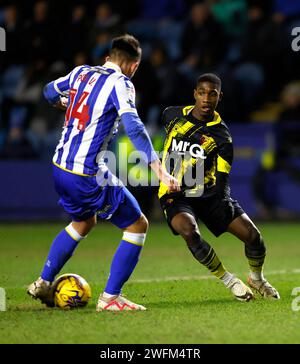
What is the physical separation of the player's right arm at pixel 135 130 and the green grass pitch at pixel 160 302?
1.01 meters

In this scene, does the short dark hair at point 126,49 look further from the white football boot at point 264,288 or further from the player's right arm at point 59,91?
the white football boot at point 264,288

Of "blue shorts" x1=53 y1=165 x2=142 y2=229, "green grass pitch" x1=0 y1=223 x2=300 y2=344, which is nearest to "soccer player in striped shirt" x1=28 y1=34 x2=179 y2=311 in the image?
"blue shorts" x1=53 y1=165 x2=142 y2=229

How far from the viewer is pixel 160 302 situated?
702 cm

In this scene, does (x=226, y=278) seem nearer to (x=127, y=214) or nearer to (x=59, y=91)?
(x=127, y=214)

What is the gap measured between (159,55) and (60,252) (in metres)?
9.76

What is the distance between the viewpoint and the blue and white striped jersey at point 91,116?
6.49 meters

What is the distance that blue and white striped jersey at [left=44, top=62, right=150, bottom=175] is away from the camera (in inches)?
255

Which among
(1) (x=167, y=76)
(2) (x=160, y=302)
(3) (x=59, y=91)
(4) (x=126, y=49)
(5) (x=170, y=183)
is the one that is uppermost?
(1) (x=167, y=76)

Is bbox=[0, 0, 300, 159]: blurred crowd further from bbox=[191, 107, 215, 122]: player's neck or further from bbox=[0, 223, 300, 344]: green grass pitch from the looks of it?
bbox=[191, 107, 215, 122]: player's neck

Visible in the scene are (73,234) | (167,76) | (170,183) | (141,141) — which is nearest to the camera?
(170,183)

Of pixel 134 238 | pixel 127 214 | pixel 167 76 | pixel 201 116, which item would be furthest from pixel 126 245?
pixel 167 76

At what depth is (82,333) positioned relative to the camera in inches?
219

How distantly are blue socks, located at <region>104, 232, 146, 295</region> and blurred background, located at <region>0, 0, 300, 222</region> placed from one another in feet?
26.1
